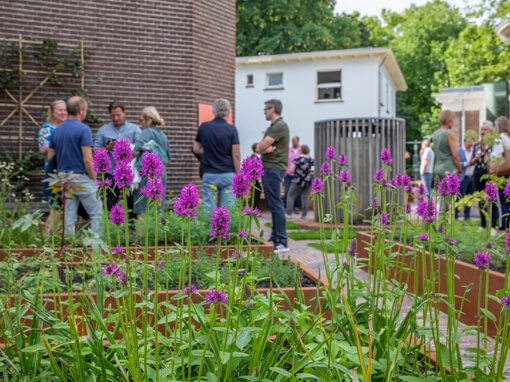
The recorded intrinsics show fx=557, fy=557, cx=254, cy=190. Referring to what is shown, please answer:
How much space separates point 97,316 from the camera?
1.98m

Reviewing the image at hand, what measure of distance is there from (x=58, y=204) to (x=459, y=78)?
31.6m

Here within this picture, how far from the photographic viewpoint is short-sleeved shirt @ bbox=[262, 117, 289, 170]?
23.0 ft

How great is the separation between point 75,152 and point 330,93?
22.2 metres

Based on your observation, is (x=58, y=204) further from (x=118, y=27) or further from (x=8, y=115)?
(x=118, y=27)

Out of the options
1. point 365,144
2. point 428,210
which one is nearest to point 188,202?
point 428,210

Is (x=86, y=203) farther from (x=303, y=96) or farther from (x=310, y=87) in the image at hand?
(x=310, y=87)

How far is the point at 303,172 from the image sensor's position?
40.5ft

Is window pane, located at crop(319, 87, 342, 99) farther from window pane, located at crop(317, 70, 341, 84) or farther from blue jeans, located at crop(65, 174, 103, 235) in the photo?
blue jeans, located at crop(65, 174, 103, 235)

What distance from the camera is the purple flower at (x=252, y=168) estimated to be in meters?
1.71

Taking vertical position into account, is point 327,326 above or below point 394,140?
below

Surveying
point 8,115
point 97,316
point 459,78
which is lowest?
point 97,316

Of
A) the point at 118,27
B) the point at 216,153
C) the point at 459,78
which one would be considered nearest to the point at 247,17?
the point at 459,78

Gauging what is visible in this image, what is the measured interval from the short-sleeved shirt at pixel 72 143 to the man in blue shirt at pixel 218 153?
170 cm

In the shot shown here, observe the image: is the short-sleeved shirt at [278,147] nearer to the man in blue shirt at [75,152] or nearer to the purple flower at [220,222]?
the man in blue shirt at [75,152]
